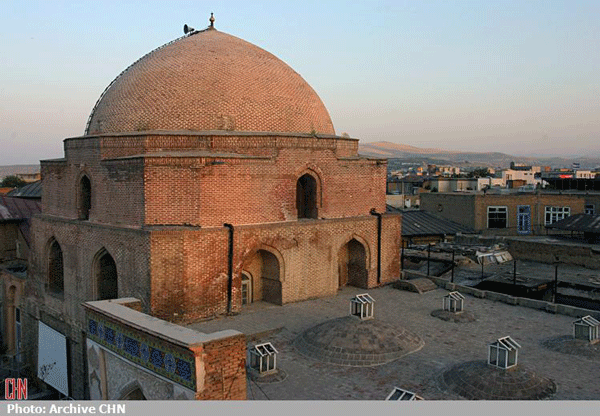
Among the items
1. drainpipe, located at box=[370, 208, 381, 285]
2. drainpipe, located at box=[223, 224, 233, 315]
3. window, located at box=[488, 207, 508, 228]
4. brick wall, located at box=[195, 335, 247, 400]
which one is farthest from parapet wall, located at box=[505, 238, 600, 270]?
brick wall, located at box=[195, 335, 247, 400]

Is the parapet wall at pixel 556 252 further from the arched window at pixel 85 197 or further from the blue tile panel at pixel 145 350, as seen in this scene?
the blue tile panel at pixel 145 350

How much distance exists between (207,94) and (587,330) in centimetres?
1139

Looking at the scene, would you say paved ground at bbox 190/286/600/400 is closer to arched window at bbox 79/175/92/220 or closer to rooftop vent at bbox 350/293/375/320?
rooftop vent at bbox 350/293/375/320

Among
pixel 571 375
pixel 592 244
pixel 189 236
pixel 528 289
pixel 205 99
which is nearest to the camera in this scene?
pixel 571 375

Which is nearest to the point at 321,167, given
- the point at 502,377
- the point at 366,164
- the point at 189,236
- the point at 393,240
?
the point at 366,164

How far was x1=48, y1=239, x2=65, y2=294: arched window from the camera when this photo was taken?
17375 mm

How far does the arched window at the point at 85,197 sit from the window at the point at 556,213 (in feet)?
89.8

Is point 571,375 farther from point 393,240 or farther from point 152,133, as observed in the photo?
point 152,133

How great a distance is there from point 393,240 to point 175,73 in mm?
8652

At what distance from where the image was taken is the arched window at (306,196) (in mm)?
16219

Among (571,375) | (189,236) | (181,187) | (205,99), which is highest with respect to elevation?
(205,99)

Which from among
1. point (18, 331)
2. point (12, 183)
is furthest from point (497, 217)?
point (12, 183)

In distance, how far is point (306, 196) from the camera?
16.5m

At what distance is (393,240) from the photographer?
18.0 m
